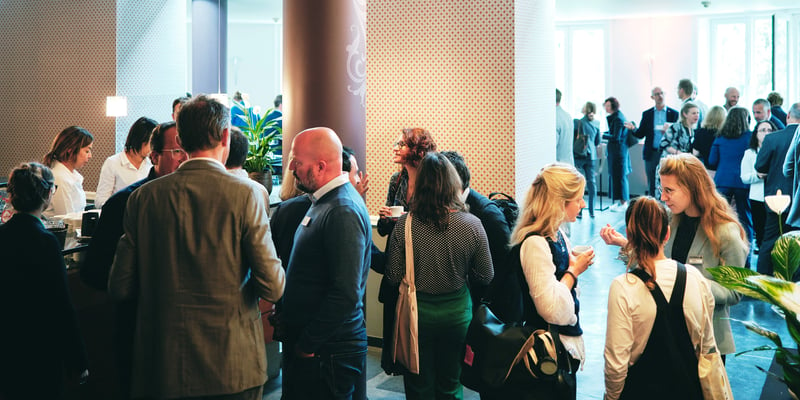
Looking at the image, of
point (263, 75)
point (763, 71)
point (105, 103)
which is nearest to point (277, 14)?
point (263, 75)

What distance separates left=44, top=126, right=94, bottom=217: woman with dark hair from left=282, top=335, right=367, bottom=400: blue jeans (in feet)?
8.68

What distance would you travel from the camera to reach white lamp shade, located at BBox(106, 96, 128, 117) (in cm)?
841

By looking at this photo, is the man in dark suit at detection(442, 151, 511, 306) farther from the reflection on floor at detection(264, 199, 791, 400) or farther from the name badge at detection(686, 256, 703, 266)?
the reflection on floor at detection(264, 199, 791, 400)

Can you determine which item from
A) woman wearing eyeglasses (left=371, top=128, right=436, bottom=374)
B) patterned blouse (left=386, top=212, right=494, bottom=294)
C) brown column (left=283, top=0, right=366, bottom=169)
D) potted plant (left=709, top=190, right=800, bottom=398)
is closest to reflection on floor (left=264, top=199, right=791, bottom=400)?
potted plant (left=709, top=190, right=800, bottom=398)

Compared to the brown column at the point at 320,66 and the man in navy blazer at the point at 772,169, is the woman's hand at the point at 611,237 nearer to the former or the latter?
the brown column at the point at 320,66

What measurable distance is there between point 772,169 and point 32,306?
20.6 ft

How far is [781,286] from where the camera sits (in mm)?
2021

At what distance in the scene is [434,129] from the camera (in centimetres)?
532

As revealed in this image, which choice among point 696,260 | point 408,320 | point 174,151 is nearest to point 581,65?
point 696,260

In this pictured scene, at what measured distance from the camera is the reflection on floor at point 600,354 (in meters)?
4.37

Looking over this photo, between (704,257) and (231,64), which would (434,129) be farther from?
(231,64)

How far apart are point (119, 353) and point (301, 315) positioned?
2.30 feet

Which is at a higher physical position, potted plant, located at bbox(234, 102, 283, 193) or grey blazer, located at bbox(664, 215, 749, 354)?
potted plant, located at bbox(234, 102, 283, 193)

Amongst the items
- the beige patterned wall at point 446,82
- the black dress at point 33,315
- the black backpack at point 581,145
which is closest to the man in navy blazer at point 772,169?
the beige patterned wall at point 446,82
